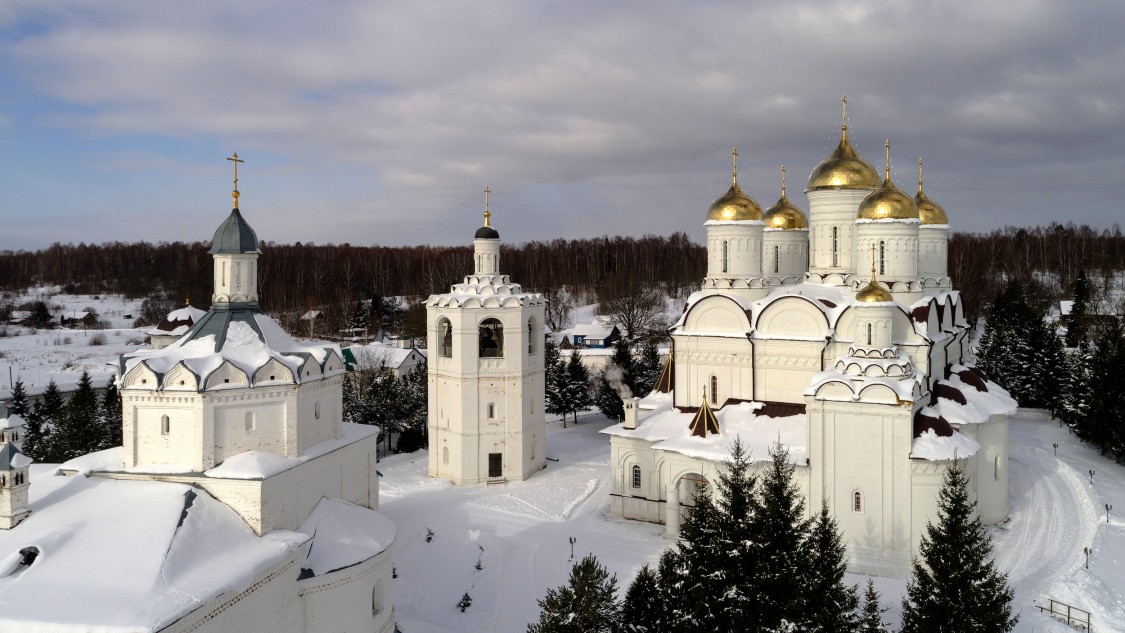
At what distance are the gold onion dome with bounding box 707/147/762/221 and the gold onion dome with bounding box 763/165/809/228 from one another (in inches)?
86.2

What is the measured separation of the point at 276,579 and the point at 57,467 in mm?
4089

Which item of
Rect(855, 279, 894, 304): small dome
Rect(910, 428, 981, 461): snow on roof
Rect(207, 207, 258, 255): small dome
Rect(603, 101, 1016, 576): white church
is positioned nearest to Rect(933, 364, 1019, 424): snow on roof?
Rect(603, 101, 1016, 576): white church

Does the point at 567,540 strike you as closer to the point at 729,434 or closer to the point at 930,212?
the point at 729,434

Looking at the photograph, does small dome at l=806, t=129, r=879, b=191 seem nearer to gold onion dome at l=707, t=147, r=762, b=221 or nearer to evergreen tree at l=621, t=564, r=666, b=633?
gold onion dome at l=707, t=147, r=762, b=221

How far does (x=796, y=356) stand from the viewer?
54.0 ft

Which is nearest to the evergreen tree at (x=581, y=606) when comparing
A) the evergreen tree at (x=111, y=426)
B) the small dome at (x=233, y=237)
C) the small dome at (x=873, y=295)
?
the small dome at (x=233, y=237)

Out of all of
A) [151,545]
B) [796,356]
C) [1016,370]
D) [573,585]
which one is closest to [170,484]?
[151,545]

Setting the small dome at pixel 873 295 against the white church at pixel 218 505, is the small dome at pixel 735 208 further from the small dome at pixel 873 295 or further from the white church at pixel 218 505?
the white church at pixel 218 505

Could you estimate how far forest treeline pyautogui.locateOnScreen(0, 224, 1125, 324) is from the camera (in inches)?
2096

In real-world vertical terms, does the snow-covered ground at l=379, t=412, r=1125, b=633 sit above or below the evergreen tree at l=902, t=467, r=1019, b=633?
below

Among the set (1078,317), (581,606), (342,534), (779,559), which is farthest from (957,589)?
(1078,317)

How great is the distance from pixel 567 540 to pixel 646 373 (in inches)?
552

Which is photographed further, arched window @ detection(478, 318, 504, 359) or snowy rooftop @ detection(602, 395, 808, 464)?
arched window @ detection(478, 318, 504, 359)

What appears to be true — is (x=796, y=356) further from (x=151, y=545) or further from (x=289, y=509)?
(x=151, y=545)
